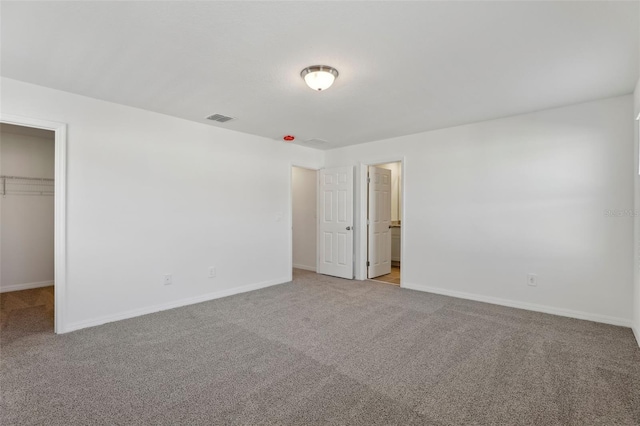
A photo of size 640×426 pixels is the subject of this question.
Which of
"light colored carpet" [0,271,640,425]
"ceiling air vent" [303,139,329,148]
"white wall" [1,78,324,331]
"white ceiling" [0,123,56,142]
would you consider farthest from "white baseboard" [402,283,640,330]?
"white ceiling" [0,123,56,142]

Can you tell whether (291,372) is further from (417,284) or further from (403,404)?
(417,284)

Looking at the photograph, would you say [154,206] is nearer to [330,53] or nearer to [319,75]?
[319,75]

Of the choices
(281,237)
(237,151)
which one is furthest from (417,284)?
(237,151)

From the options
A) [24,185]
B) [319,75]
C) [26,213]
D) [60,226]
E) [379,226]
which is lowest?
[379,226]

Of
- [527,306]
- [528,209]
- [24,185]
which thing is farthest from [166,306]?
[528,209]

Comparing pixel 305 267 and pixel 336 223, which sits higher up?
pixel 336 223

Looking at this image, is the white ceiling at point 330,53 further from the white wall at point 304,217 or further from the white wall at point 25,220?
the white wall at point 304,217

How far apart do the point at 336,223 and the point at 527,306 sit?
3040mm

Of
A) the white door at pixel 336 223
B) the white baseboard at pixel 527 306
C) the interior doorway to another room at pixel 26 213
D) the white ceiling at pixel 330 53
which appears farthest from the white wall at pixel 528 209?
the interior doorway to another room at pixel 26 213

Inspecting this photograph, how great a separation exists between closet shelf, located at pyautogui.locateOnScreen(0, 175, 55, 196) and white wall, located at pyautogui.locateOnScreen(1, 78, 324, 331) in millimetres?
2545

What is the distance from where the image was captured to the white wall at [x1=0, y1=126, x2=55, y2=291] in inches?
181

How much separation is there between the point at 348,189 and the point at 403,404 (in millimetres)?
3853

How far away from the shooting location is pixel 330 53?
2.33 m

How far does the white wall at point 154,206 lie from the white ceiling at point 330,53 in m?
0.32
